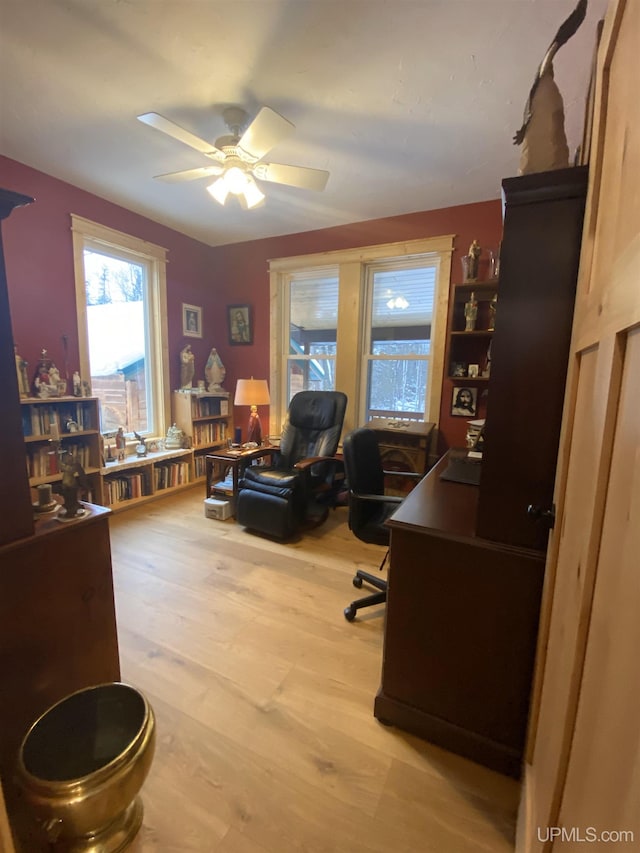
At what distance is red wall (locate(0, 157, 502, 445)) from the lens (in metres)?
2.71

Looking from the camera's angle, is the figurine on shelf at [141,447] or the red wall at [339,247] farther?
the figurine on shelf at [141,447]

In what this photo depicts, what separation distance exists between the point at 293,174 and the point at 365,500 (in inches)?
76.6

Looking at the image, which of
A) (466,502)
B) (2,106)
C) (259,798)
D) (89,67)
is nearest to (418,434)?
(466,502)

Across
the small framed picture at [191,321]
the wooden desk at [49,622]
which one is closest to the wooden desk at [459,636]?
the wooden desk at [49,622]

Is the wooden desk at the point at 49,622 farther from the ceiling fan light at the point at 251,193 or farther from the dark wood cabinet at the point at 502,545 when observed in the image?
the ceiling fan light at the point at 251,193

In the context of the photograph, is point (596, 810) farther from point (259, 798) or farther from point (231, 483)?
point (231, 483)

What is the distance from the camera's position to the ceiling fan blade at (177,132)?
5.59 ft

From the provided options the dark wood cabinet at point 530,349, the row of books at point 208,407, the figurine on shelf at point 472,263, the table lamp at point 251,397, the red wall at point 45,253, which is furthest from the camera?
the row of books at point 208,407

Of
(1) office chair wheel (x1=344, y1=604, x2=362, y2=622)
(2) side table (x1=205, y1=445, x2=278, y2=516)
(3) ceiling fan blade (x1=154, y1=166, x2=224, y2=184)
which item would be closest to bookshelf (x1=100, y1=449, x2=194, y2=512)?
(2) side table (x1=205, y1=445, x2=278, y2=516)

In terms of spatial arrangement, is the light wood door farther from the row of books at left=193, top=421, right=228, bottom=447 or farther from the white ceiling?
the row of books at left=193, top=421, right=228, bottom=447

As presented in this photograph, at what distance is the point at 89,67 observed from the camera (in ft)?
5.88

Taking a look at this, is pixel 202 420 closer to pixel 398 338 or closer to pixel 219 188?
pixel 398 338

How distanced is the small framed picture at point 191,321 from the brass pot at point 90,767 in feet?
12.1

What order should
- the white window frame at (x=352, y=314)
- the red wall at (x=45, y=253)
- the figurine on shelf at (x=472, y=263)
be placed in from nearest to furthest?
the red wall at (x=45, y=253)
the figurine on shelf at (x=472, y=263)
the white window frame at (x=352, y=314)
